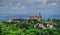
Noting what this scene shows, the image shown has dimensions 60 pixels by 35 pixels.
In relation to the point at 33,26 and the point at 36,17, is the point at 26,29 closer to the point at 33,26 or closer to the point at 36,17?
the point at 33,26

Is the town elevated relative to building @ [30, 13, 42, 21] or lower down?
lower down

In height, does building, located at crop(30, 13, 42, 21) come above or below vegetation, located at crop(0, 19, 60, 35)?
above

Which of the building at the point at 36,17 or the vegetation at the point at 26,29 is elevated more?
the building at the point at 36,17

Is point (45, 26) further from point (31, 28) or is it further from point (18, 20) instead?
point (18, 20)

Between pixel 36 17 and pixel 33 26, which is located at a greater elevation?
pixel 36 17

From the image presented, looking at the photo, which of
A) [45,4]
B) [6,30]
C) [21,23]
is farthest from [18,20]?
[45,4]

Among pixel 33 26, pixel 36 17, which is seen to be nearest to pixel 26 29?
pixel 33 26

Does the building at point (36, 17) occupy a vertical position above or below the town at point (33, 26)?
above

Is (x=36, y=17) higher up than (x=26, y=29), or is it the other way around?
(x=36, y=17)
